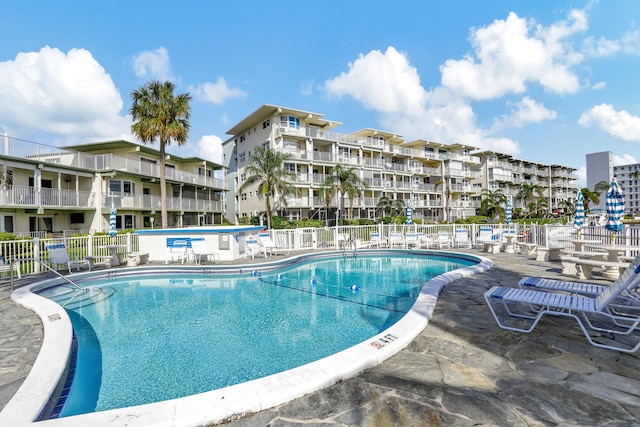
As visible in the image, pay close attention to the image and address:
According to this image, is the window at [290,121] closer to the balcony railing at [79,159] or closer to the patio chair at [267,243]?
the balcony railing at [79,159]

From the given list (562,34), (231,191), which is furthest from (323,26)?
(231,191)

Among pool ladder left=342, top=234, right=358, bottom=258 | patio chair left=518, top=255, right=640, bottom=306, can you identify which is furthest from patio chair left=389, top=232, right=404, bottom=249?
patio chair left=518, top=255, right=640, bottom=306

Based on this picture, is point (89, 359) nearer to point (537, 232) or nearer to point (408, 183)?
point (537, 232)

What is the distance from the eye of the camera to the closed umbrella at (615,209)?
8273 mm

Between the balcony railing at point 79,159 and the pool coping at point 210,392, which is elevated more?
the balcony railing at point 79,159

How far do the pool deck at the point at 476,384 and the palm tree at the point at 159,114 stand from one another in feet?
62.3

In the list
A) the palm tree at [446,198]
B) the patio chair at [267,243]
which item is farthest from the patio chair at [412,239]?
the palm tree at [446,198]

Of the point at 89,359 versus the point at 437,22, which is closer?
the point at 89,359

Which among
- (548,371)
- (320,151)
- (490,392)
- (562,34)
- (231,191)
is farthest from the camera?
(231,191)

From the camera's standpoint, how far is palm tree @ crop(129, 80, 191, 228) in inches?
811

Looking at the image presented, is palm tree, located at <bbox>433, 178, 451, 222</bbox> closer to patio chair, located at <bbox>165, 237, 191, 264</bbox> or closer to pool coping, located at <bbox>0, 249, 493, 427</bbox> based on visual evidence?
patio chair, located at <bbox>165, 237, 191, 264</bbox>

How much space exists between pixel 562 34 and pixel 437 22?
15.8 ft

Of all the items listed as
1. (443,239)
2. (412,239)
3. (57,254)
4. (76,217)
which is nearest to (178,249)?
(57,254)

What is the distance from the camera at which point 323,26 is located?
15328 mm
